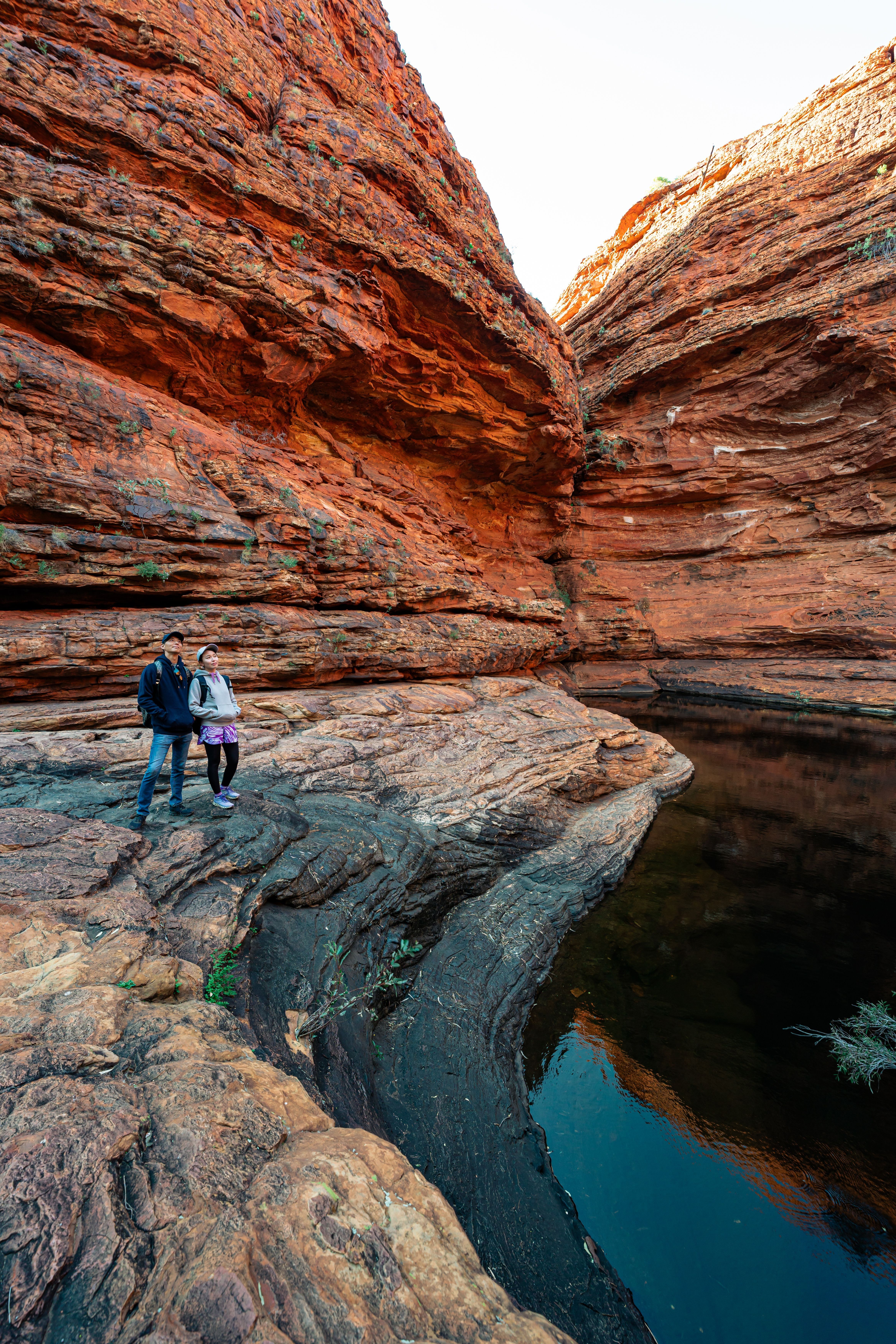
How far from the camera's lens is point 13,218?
→ 8.27 m

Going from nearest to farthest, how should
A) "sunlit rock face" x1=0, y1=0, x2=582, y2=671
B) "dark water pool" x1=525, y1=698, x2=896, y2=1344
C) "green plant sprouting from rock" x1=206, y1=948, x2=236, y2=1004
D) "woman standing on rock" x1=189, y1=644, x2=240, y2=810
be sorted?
"dark water pool" x1=525, y1=698, x2=896, y2=1344 < "green plant sprouting from rock" x1=206, y1=948, x2=236, y2=1004 < "woman standing on rock" x1=189, y1=644, x2=240, y2=810 < "sunlit rock face" x1=0, y1=0, x2=582, y2=671

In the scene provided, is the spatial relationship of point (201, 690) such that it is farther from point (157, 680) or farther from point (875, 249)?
point (875, 249)

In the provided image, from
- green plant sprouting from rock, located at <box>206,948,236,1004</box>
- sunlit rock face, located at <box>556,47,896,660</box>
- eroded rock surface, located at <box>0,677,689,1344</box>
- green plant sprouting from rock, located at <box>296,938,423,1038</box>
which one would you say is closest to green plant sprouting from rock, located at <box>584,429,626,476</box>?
sunlit rock face, located at <box>556,47,896,660</box>

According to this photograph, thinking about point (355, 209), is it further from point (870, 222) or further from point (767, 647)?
point (767, 647)

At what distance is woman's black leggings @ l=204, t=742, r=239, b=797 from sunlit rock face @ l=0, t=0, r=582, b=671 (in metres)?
4.67

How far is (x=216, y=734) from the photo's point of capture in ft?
17.0

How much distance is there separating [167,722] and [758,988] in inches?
260

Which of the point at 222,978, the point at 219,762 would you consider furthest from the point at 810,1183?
the point at 219,762

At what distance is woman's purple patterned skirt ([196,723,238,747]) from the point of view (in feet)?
17.0

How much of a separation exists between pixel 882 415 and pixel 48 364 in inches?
1001

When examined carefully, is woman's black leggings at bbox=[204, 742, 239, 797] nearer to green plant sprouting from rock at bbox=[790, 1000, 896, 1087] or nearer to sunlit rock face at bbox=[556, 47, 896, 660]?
green plant sprouting from rock at bbox=[790, 1000, 896, 1087]

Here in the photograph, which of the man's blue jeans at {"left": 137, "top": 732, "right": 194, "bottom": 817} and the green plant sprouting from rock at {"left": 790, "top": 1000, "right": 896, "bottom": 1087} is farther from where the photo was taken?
the man's blue jeans at {"left": 137, "top": 732, "right": 194, "bottom": 817}

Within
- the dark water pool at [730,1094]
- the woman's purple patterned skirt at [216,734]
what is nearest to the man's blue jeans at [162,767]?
the woman's purple patterned skirt at [216,734]

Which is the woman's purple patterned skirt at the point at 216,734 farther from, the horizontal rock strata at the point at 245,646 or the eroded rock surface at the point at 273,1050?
the horizontal rock strata at the point at 245,646
